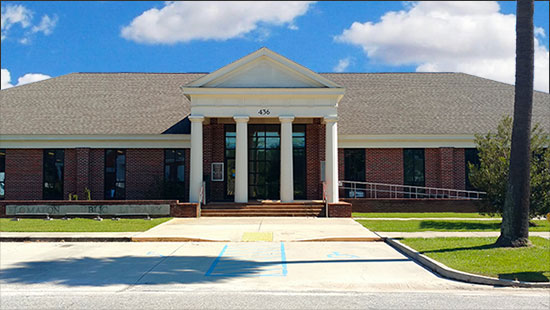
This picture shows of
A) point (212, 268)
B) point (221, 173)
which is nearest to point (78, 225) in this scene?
point (221, 173)

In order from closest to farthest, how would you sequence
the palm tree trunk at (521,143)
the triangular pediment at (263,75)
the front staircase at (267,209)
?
the palm tree trunk at (521,143)
the front staircase at (267,209)
the triangular pediment at (263,75)

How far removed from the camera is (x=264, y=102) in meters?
22.7

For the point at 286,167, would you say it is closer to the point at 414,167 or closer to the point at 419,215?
the point at 419,215

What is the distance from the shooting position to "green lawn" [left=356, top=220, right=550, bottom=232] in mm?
16766

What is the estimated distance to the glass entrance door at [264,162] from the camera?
26.0 metres

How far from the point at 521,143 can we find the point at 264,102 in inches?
492

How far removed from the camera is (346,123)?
2675 centimetres

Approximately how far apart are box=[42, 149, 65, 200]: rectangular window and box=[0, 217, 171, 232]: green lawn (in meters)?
5.20

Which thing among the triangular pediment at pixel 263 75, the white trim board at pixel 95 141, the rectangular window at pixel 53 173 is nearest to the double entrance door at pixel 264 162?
the white trim board at pixel 95 141

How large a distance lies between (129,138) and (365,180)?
1250cm

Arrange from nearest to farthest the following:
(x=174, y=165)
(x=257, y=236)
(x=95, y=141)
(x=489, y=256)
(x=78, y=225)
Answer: (x=489, y=256) < (x=257, y=236) < (x=78, y=225) < (x=95, y=141) < (x=174, y=165)

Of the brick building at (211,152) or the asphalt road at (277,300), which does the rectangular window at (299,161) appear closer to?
the brick building at (211,152)

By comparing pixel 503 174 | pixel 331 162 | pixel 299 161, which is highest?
pixel 299 161

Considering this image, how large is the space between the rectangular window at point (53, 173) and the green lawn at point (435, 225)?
52.5 ft
